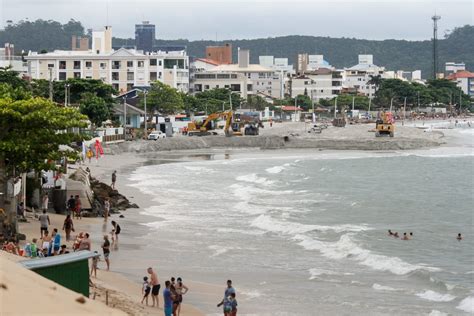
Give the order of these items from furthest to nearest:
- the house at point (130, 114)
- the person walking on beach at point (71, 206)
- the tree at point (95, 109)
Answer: the house at point (130, 114) < the tree at point (95, 109) < the person walking on beach at point (71, 206)

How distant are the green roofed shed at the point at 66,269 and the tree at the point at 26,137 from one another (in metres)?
10.5

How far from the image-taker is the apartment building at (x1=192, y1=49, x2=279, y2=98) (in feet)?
485

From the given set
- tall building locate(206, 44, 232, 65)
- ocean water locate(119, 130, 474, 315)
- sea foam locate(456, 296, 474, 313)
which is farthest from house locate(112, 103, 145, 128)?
tall building locate(206, 44, 232, 65)

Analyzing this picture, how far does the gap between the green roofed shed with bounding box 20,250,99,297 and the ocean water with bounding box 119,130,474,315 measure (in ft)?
21.3

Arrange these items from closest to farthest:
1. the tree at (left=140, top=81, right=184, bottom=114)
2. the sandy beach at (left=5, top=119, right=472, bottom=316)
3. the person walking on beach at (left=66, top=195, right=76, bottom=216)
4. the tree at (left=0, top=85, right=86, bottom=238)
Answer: the sandy beach at (left=5, top=119, right=472, bottom=316) < the tree at (left=0, top=85, right=86, bottom=238) < the person walking on beach at (left=66, top=195, right=76, bottom=216) < the tree at (left=140, top=81, right=184, bottom=114)

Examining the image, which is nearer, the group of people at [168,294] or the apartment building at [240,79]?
the group of people at [168,294]

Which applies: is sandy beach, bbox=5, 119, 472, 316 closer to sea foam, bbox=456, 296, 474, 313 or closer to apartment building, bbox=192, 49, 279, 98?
sea foam, bbox=456, 296, 474, 313

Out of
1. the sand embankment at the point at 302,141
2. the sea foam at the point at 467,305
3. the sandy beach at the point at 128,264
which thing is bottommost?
the sea foam at the point at 467,305

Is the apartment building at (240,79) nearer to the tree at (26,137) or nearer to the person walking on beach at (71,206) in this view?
the person walking on beach at (71,206)

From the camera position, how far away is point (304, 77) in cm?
18700

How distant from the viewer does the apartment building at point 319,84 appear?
18675 centimetres

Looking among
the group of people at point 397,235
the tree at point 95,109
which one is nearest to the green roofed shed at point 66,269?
the group of people at point 397,235

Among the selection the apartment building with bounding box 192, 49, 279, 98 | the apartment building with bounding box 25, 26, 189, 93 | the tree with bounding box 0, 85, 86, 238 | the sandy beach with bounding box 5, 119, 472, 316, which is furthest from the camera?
the apartment building with bounding box 192, 49, 279, 98

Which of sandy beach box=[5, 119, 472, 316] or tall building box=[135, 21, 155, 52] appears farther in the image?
tall building box=[135, 21, 155, 52]
